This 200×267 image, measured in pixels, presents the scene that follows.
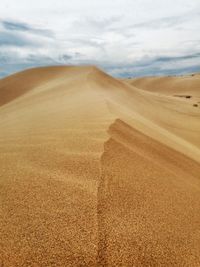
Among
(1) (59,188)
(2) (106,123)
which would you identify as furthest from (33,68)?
(1) (59,188)

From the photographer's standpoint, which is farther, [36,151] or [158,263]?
[36,151]

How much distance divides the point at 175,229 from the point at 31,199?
69 cm

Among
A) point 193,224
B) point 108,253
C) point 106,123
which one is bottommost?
point 193,224

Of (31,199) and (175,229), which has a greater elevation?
(31,199)

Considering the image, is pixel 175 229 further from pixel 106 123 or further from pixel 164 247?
pixel 106 123

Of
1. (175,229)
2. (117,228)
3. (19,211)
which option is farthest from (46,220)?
(175,229)

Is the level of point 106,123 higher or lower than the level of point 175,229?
higher

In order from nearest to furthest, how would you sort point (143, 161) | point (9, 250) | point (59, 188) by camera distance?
point (9, 250) < point (59, 188) < point (143, 161)

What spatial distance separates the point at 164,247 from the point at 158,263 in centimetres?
12

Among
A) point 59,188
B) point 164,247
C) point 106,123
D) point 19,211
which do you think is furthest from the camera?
point 106,123

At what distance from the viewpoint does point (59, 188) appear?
1.80 metres

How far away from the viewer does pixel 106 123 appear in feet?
10.4

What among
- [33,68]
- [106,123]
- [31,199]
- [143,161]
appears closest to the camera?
[31,199]

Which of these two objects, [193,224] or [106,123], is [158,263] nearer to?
[193,224]
